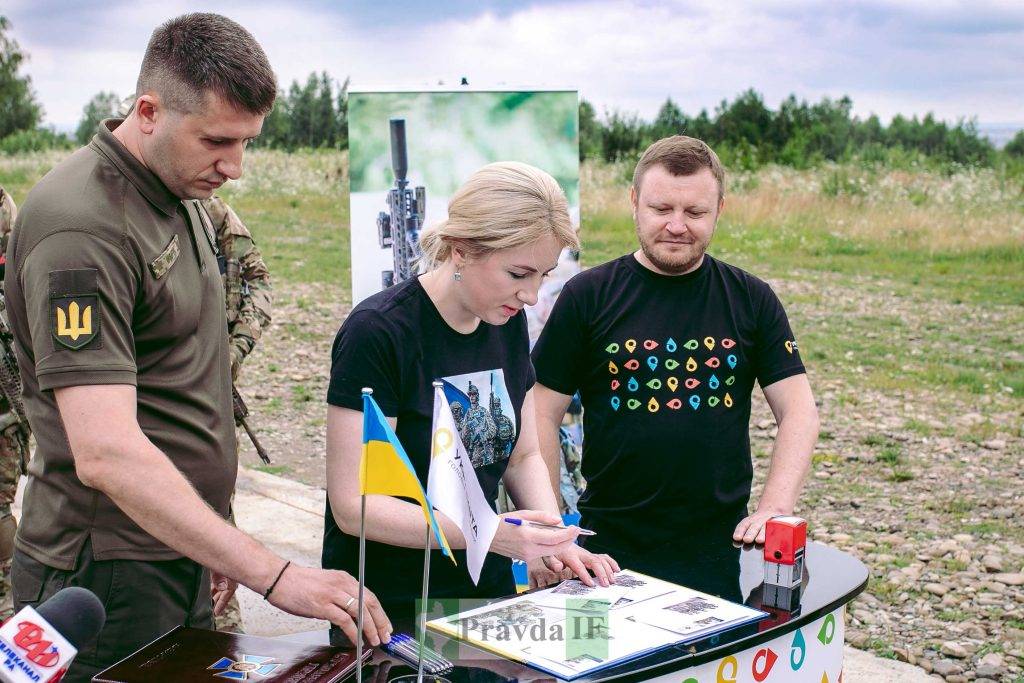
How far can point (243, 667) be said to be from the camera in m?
1.70

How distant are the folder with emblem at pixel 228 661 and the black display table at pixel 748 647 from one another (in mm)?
76

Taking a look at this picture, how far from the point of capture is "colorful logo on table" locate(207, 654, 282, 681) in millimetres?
1667

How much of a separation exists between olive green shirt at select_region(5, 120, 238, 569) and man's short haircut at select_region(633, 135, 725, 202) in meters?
1.38

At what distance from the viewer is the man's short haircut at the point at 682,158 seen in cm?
292

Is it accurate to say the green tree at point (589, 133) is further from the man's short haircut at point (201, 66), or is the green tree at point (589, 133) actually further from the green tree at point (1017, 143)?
the man's short haircut at point (201, 66)

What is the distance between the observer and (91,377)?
1646 mm

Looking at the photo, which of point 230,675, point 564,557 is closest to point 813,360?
point 564,557

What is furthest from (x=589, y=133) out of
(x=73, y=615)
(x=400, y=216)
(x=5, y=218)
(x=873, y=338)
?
(x=73, y=615)

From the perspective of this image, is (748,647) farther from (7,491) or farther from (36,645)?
(7,491)

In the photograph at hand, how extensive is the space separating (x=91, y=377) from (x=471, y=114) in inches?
96.4

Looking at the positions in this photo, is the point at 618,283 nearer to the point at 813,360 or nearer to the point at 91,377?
the point at 91,377

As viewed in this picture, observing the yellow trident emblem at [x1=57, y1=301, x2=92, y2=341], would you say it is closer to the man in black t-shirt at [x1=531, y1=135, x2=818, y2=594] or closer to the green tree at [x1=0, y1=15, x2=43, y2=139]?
the man in black t-shirt at [x1=531, y1=135, x2=818, y2=594]

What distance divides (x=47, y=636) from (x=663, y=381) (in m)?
1.96

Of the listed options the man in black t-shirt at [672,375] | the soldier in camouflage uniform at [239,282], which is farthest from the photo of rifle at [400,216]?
the man in black t-shirt at [672,375]
